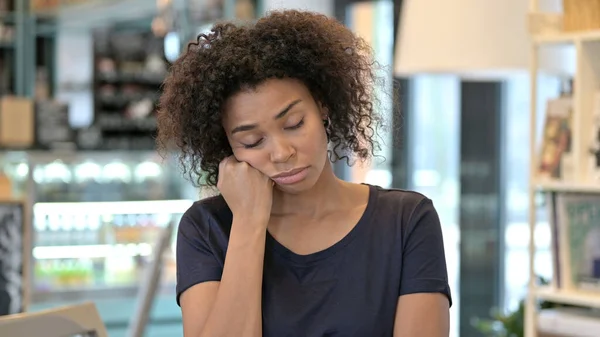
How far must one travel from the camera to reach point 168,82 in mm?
1911

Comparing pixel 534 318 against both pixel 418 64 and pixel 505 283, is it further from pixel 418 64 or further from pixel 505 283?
pixel 505 283

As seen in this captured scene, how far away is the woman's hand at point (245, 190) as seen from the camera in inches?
71.6

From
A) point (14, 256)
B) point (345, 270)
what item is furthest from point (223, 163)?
point (14, 256)

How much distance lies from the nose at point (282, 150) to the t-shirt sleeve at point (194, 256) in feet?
0.79

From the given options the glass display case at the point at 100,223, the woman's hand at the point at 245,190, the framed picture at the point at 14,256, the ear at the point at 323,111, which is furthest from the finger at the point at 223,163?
the glass display case at the point at 100,223

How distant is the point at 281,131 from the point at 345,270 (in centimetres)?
29

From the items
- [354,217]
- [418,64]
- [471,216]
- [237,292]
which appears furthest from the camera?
[471,216]

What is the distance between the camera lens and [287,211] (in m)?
1.91

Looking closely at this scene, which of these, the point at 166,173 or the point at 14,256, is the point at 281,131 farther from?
the point at 166,173

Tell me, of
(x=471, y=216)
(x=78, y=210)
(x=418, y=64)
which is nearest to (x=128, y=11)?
(x=78, y=210)

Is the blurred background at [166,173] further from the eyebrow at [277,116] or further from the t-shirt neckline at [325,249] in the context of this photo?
the eyebrow at [277,116]

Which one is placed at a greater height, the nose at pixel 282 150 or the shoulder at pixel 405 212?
the nose at pixel 282 150

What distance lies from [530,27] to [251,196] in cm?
161

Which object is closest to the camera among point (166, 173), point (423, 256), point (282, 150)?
point (282, 150)
